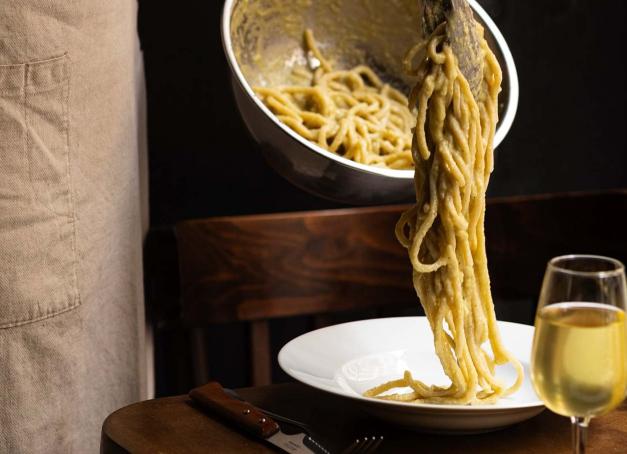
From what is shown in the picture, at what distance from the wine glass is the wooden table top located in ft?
0.49

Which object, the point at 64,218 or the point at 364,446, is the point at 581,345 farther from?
the point at 64,218

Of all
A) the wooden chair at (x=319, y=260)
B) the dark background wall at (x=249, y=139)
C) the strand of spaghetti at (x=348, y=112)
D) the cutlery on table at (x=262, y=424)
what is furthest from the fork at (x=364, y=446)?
the dark background wall at (x=249, y=139)

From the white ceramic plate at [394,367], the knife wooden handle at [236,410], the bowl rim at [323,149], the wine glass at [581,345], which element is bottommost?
the knife wooden handle at [236,410]

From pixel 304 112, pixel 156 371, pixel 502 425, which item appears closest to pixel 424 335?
pixel 502 425

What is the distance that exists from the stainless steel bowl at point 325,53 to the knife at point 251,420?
0.42 meters

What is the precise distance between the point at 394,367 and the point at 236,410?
0.22 meters

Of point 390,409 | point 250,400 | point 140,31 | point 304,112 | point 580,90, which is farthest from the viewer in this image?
point 580,90

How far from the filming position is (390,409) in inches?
41.3

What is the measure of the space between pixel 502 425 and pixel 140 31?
1.37 m

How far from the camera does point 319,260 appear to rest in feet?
6.07

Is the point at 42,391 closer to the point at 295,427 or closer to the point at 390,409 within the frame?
the point at 295,427

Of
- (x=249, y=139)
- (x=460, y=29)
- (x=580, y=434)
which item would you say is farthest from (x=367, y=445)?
(x=249, y=139)

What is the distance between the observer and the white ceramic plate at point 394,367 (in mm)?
1042

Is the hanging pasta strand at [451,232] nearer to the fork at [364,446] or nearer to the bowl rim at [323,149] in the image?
the fork at [364,446]
